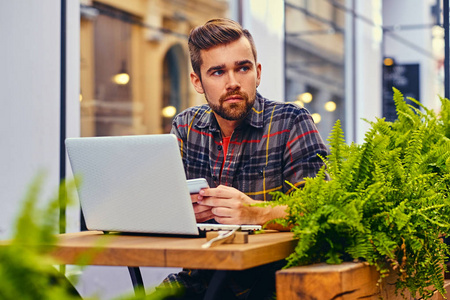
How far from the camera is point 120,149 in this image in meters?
1.57

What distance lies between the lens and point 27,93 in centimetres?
343

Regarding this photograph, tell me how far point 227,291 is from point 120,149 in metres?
0.60

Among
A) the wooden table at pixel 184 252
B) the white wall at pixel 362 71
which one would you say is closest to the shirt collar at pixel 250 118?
the wooden table at pixel 184 252

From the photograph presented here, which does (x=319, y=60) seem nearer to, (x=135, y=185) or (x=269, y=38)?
(x=269, y=38)

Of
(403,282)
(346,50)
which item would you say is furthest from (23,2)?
(346,50)

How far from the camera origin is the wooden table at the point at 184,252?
1292mm

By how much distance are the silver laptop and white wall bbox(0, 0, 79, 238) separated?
1.74 metres

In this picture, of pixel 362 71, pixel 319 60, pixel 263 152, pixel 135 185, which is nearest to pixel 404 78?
pixel 362 71

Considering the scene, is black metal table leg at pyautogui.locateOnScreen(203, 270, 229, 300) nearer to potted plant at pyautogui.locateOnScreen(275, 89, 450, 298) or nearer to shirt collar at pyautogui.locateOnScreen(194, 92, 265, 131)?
potted plant at pyautogui.locateOnScreen(275, 89, 450, 298)

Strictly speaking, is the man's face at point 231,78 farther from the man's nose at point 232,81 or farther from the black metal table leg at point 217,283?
the black metal table leg at point 217,283

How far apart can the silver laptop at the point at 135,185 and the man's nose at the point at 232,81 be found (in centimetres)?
70

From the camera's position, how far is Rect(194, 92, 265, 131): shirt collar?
235cm

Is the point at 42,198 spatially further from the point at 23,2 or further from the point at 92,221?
the point at 23,2

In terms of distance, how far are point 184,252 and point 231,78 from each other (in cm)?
103
